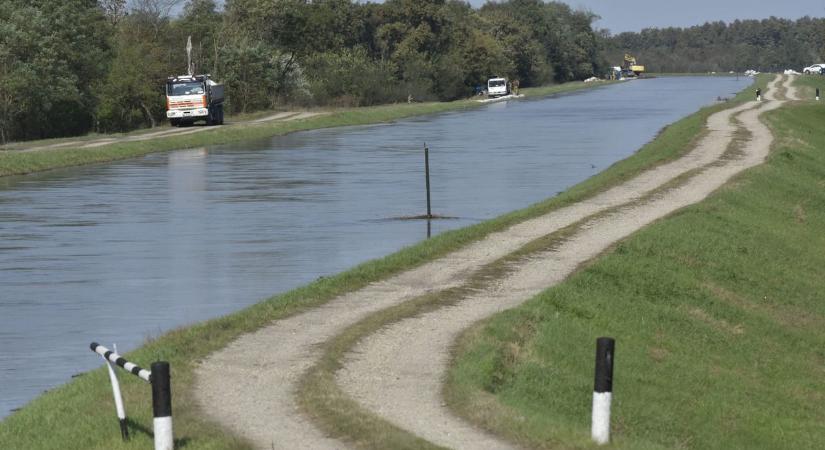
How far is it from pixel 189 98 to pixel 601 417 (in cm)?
Answer: 6001

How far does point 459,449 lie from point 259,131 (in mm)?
59943

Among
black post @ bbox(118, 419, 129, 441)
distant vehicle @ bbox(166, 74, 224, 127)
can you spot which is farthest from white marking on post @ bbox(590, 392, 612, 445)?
distant vehicle @ bbox(166, 74, 224, 127)

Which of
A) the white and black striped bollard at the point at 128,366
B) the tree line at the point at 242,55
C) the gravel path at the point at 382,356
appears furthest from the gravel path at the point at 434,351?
the tree line at the point at 242,55

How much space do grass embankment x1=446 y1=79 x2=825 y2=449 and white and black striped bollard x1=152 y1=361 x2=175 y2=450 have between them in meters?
2.61

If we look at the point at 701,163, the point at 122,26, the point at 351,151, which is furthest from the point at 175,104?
the point at 701,163

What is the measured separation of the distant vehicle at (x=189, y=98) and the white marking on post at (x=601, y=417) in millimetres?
59529

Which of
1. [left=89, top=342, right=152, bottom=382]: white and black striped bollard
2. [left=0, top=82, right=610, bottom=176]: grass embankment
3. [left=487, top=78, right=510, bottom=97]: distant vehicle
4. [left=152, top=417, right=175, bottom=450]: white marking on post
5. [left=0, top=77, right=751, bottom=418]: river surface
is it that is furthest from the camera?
[left=487, top=78, right=510, bottom=97]: distant vehicle

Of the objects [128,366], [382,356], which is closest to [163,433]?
[128,366]

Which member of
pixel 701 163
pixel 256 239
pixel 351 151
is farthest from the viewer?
pixel 351 151

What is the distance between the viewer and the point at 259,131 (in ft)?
231

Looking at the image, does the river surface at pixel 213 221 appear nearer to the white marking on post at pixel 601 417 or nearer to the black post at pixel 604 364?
the white marking on post at pixel 601 417

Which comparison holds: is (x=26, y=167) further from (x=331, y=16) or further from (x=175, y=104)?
(x=331, y=16)

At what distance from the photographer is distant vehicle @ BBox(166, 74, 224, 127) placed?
69.6m

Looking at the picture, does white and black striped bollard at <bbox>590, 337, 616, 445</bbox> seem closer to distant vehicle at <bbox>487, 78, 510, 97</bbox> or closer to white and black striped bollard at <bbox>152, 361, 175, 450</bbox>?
white and black striped bollard at <bbox>152, 361, 175, 450</bbox>
